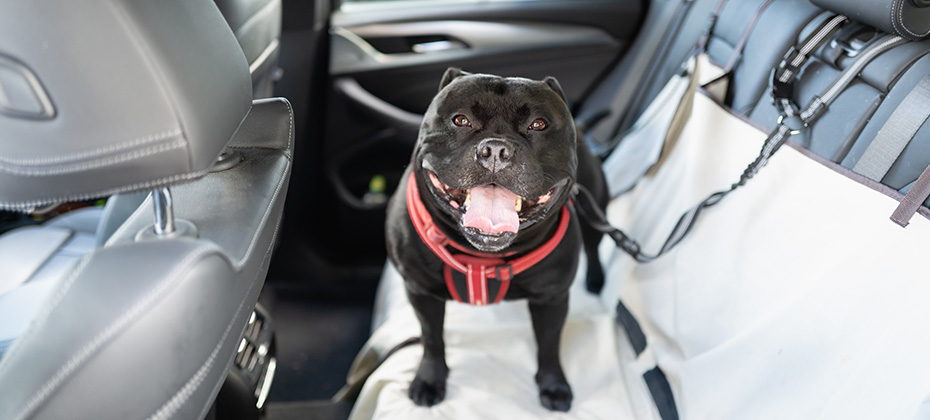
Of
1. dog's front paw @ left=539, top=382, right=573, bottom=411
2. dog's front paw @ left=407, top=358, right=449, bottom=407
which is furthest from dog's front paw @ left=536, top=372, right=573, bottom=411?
dog's front paw @ left=407, top=358, right=449, bottom=407

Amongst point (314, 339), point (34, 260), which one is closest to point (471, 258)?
point (34, 260)

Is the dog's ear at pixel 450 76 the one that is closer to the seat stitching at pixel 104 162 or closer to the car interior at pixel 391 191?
the car interior at pixel 391 191

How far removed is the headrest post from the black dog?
0.55 m

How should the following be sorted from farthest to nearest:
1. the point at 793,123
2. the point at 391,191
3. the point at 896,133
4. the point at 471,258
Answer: the point at 391,191
the point at 793,123
the point at 471,258
the point at 896,133

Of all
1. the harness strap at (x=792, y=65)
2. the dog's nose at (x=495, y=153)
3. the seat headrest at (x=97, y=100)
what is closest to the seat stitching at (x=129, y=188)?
the seat headrest at (x=97, y=100)

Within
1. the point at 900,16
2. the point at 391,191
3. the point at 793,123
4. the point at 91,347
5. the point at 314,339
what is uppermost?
the point at 900,16

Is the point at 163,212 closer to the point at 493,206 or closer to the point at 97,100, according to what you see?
the point at 97,100

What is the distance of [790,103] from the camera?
1.68 metres

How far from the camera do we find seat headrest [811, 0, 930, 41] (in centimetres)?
138

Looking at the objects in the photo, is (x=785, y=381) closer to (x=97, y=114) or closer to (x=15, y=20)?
Result: (x=97, y=114)

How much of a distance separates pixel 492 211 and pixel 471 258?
20 centimetres

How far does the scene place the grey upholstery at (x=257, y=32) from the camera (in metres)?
1.67

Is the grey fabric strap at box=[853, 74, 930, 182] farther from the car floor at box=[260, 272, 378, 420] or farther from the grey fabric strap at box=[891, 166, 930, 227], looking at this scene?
the car floor at box=[260, 272, 378, 420]

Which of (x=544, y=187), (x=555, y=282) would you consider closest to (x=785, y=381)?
(x=555, y=282)
